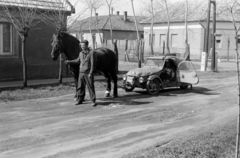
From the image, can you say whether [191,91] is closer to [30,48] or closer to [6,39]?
[30,48]

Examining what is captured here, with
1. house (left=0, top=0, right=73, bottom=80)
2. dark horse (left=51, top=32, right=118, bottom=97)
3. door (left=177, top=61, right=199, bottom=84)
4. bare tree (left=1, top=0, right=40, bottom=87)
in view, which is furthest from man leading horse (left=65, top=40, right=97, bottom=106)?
house (left=0, top=0, right=73, bottom=80)

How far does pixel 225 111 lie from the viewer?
402 inches

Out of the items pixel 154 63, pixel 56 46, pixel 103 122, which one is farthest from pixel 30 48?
pixel 103 122

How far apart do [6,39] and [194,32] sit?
31.0 metres

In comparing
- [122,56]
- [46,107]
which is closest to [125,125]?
[46,107]

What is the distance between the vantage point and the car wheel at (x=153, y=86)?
1289 centimetres

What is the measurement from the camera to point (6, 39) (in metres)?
16.4

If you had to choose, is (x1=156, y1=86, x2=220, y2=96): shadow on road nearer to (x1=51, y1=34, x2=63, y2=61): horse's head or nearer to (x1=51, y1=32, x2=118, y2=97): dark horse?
(x1=51, y1=32, x2=118, y2=97): dark horse

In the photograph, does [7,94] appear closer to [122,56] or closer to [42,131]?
[42,131]

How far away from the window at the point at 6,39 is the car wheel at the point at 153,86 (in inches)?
302

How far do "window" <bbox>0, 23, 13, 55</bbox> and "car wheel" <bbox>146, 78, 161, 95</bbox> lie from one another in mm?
7683

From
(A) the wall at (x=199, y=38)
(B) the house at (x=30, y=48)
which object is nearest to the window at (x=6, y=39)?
(B) the house at (x=30, y=48)

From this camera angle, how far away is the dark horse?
36.9ft

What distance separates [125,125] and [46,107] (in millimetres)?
3362
